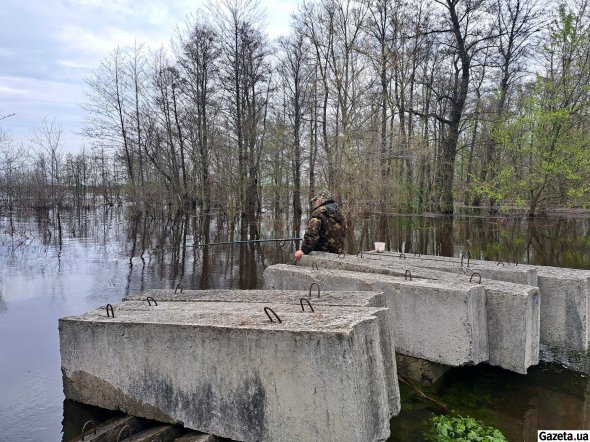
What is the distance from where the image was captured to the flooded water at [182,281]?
4195 mm

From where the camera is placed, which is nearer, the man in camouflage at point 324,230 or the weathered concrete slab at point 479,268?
the weathered concrete slab at point 479,268

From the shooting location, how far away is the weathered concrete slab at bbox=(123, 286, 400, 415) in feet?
11.9

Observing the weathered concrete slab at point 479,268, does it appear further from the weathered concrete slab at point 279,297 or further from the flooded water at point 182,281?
the weathered concrete slab at point 279,297

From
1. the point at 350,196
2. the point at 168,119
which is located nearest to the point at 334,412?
the point at 350,196

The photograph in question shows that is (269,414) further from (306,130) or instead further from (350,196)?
(306,130)

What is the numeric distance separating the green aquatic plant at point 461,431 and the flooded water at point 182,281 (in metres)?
0.14

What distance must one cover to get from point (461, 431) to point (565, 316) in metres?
2.38

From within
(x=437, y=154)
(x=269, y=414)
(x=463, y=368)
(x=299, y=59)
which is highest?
(x=299, y=59)

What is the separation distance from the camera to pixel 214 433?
3.40 m

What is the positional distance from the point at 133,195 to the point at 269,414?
28833 mm

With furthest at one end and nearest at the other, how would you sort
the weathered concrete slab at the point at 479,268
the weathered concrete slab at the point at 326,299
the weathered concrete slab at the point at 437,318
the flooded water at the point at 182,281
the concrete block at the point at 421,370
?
the weathered concrete slab at the point at 479,268 → the concrete block at the point at 421,370 → the weathered concrete slab at the point at 437,318 → the flooded water at the point at 182,281 → the weathered concrete slab at the point at 326,299

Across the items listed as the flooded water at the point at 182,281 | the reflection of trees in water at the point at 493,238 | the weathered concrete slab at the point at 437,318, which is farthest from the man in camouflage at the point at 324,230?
the reflection of trees in water at the point at 493,238

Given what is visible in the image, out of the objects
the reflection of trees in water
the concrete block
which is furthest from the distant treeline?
the concrete block

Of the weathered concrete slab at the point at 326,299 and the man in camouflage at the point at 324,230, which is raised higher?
the man in camouflage at the point at 324,230
